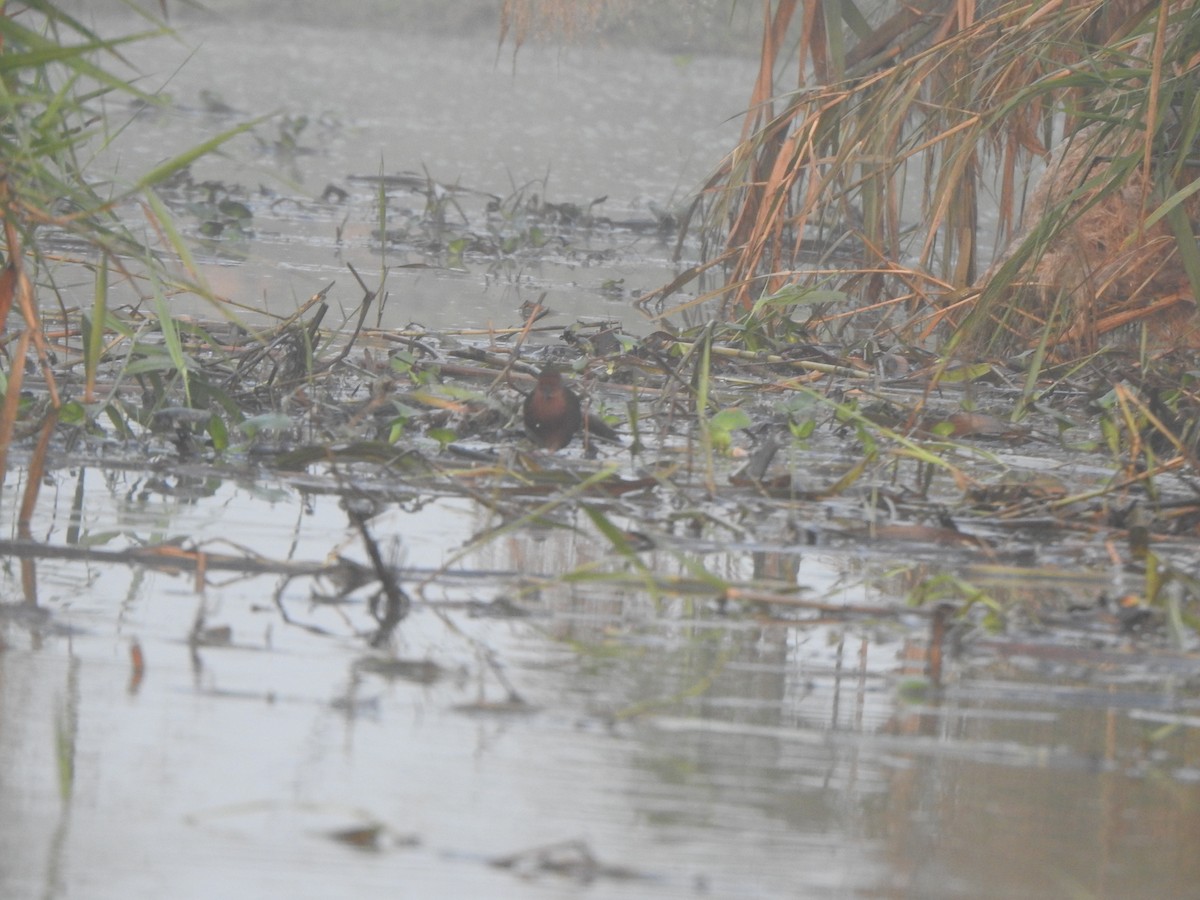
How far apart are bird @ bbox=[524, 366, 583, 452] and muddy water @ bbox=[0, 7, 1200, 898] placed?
0.36m

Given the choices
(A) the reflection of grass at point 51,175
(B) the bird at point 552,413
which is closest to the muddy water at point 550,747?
(A) the reflection of grass at point 51,175

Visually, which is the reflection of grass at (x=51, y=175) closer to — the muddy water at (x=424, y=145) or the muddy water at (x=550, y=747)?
the muddy water at (x=424, y=145)

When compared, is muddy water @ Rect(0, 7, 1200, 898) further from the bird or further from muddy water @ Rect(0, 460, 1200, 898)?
the bird

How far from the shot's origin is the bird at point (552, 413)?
265cm

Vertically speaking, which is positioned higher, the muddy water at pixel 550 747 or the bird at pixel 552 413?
the bird at pixel 552 413

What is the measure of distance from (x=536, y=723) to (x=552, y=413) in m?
1.18

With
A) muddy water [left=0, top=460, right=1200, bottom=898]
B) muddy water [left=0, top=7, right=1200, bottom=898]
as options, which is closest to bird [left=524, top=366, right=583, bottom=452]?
muddy water [left=0, top=7, right=1200, bottom=898]

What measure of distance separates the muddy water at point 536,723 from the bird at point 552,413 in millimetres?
357

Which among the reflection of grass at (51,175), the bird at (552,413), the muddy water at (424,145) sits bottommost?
the bird at (552,413)

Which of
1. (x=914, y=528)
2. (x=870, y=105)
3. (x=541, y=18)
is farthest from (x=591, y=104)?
(x=914, y=528)

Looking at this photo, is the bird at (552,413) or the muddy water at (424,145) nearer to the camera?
the bird at (552,413)

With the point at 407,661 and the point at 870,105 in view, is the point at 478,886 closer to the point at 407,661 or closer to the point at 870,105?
the point at 407,661

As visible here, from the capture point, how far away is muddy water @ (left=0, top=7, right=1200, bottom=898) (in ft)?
4.09

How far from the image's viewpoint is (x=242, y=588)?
1.88m
